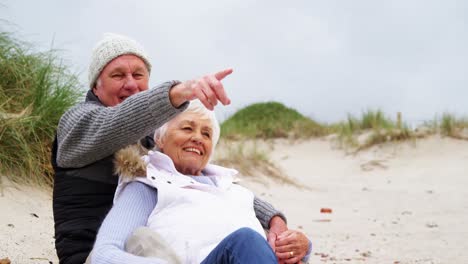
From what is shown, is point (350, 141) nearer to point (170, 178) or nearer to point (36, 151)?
point (36, 151)

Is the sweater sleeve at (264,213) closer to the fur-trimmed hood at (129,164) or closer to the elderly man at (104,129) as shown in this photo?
the elderly man at (104,129)

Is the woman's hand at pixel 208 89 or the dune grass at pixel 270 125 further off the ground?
the woman's hand at pixel 208 89

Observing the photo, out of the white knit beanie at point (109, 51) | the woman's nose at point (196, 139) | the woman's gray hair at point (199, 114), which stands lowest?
the woman's nose at point (196, 139)

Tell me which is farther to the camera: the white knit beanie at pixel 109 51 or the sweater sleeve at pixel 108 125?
the white knit beanie at pixel 109 51

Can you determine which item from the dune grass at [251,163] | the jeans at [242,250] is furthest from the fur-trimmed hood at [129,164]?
the dune grass at [251,163]

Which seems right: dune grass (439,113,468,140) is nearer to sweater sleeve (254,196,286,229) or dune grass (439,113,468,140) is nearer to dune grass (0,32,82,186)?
dune grass (0,32,82,186)

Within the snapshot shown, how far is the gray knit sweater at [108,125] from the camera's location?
8.73 feet

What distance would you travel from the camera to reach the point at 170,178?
2.91 meters

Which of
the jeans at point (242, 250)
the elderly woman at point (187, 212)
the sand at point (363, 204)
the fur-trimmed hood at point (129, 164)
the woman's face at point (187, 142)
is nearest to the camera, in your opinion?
the jeans at point (242, 250)

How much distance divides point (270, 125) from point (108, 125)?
475 inches

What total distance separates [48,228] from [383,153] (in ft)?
27.9

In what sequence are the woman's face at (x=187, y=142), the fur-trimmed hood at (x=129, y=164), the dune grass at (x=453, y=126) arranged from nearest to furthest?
the fur-trimmed hood at (x=129, y=164) < the woman's face at (x=187, y=142) < the dune grass at (x=453, y=126)

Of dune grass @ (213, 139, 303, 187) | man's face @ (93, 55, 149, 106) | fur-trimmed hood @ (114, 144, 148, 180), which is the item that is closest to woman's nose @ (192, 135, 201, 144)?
fur-trimmed hood @ (114, 144, 148, 180)

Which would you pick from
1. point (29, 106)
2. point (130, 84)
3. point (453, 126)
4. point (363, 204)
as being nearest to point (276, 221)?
point (130, 84)
